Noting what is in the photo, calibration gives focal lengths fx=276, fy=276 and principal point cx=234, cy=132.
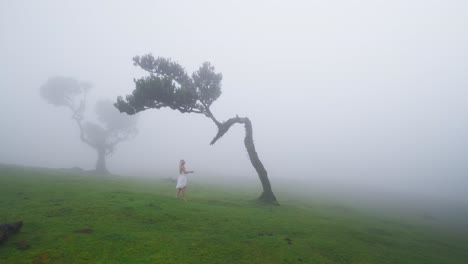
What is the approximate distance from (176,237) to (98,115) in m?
79.8

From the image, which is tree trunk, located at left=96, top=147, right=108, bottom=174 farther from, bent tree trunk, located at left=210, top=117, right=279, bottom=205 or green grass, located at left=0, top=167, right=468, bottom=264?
bent tree trunk, located at left=210, top=117, right=279, bottom=205

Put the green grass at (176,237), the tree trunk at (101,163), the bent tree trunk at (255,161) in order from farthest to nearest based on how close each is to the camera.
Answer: the tree trunk at (101,163) < the bent tree trunk at (255,161) < the green grass at (176,237)

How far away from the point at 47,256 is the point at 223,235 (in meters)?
6.92

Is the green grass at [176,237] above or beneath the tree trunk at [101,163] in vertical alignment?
beneath

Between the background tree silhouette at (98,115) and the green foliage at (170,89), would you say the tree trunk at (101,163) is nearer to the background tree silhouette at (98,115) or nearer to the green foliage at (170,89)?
the background tree silhouette at (98,115)

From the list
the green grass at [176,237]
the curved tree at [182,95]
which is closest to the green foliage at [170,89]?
the curved tree at [182,95]

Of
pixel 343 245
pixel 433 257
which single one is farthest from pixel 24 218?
pixel 433 257

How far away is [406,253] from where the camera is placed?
14438 millimetres

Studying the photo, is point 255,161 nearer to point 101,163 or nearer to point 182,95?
point 182,95

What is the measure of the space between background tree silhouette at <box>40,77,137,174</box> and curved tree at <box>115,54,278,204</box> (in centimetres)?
4795

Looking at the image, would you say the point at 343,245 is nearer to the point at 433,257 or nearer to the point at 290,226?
the point at 290,226

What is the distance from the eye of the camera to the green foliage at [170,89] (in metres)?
25.2

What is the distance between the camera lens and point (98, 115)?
81.8m

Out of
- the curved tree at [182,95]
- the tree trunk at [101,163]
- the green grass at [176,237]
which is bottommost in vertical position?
the green grass at [176,237]
